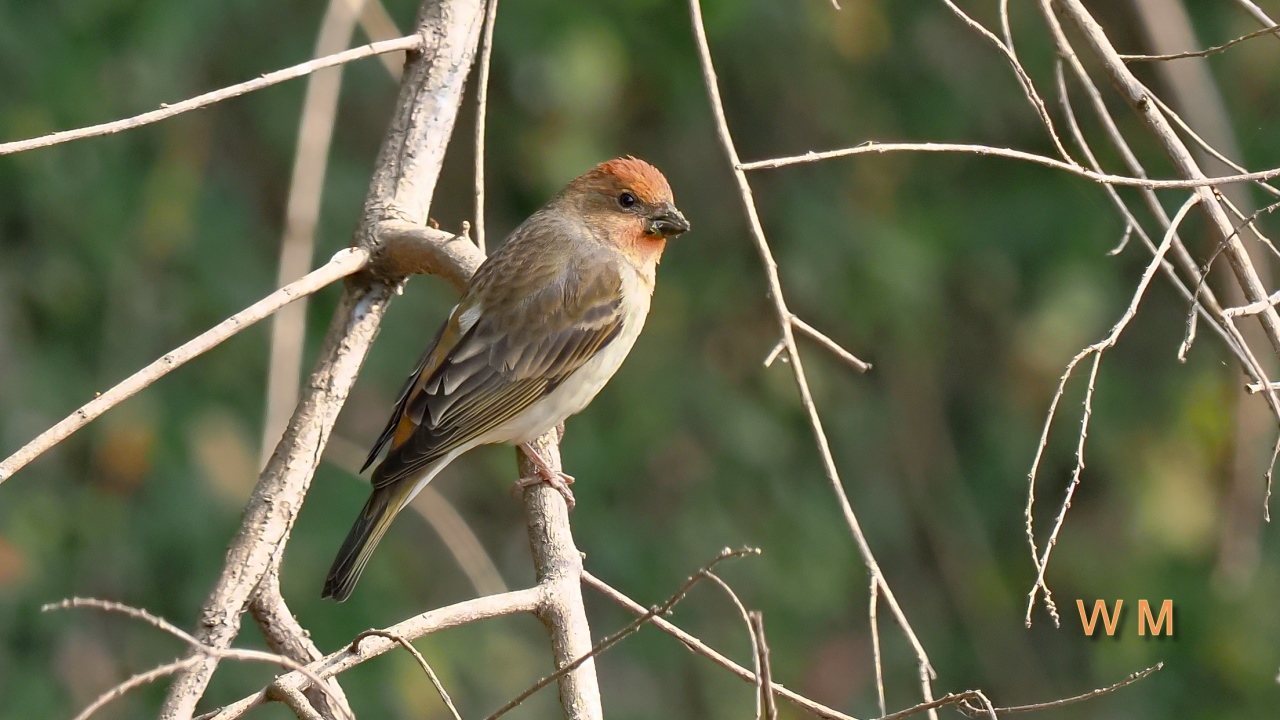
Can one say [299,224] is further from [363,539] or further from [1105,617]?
[1105,617]

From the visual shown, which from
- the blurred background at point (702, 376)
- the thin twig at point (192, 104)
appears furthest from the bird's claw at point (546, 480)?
the blurred background at point (702, 376)

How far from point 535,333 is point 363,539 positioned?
75cm

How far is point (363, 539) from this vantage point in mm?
2936

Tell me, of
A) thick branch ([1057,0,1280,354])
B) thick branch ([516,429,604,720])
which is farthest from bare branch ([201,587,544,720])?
thick branch ([1057,0,1280,354])

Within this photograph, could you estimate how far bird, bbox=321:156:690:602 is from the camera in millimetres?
3193

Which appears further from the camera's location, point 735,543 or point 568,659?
point 735,543

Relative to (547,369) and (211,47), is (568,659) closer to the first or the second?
(547,369)

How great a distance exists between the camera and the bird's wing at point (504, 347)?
10.7 feet

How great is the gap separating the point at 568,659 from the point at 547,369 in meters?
1.35

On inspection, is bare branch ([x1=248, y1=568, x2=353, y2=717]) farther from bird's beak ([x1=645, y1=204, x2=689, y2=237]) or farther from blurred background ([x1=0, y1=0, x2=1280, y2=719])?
blurred background ([x1=0, y1=0, x2=1280, y2=719])

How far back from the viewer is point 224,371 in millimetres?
4562

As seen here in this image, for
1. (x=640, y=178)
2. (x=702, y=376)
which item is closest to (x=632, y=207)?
(x=640, y=178)

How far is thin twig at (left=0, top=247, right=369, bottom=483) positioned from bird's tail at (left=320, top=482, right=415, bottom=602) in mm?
619

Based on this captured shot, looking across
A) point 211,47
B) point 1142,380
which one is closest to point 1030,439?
point 1142,380
